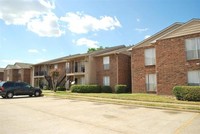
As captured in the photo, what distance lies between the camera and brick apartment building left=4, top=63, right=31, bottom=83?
5737 cm

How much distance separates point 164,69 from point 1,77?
6548cm

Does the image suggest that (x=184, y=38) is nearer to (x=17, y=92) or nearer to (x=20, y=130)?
(x=20, y=130)

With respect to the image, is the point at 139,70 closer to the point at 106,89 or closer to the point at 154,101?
the point at 106,89

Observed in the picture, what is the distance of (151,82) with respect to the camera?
24.3 metres

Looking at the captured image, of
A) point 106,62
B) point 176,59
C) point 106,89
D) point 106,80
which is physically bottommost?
point 106,89

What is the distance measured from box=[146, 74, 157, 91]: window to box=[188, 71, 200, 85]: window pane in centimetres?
477

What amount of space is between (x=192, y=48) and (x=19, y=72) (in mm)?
51825

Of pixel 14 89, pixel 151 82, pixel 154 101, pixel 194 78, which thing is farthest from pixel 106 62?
pixel 154 101

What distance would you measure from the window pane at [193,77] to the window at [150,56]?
5.23 meters

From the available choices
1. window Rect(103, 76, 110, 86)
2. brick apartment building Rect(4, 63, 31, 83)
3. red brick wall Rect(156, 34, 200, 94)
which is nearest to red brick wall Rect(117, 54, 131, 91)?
window Rect(103, 76, 110, 86)

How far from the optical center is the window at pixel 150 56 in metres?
24.3

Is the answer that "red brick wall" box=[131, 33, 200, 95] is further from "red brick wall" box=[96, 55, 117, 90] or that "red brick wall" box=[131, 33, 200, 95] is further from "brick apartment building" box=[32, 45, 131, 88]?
"red brick wall" box=[96, 55, 117, 90]

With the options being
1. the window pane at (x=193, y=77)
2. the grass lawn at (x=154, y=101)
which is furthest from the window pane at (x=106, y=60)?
the window pane at (x=193, y=77)

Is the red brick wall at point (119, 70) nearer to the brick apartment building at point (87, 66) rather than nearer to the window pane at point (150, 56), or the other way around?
the brick apartment building at point (87, 66)
